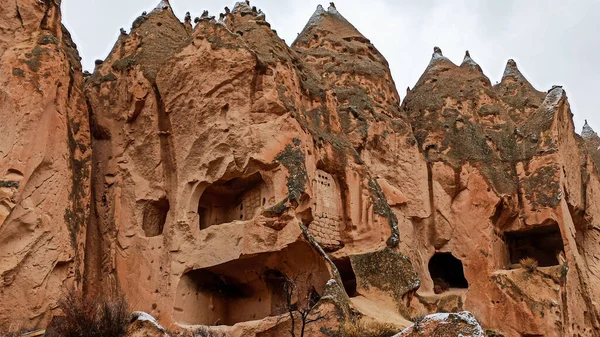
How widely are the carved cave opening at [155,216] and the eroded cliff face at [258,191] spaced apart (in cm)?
4

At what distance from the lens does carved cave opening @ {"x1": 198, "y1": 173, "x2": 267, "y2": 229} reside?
15984 millimetres

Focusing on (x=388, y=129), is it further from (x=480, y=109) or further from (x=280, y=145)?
(x=280, y=145)

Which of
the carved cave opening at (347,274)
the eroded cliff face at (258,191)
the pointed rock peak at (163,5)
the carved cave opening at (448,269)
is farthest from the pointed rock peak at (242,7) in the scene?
the carved cave opening at (448,269)

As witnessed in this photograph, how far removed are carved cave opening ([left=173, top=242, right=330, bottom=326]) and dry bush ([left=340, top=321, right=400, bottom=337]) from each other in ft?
5.91

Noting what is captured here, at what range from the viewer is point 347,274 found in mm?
16828

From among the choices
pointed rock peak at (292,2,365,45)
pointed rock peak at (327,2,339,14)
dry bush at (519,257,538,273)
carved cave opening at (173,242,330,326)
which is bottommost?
carved cave opening at (173,242,330,326)

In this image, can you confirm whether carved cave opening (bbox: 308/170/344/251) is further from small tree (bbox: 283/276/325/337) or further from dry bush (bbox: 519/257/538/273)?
dry bush (bbox: 519/257/538/273)

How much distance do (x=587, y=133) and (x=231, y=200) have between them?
64.1 feet

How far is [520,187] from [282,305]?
8158 millimetres

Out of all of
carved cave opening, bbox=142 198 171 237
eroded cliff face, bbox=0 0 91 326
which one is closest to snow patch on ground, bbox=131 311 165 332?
eroded cliff face, bbox=0 0 91 326

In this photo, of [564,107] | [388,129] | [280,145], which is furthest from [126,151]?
[564,107]

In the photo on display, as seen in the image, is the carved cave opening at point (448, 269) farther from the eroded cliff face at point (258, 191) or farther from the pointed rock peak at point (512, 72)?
the pointed rock peak at point (512, 72)

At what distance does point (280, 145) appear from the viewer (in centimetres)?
1560

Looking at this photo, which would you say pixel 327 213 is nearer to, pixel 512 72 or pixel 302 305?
pixel 302 305
